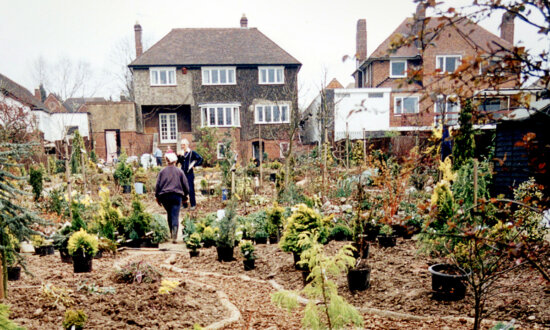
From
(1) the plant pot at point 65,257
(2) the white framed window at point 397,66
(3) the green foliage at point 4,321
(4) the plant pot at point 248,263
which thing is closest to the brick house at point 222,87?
(2) the white framed window at point 397,66

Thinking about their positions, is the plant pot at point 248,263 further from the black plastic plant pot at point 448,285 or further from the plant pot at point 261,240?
the black plastic plant pot at point 448,285

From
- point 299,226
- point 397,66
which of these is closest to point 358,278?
point 299,226

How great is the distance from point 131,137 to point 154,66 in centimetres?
560

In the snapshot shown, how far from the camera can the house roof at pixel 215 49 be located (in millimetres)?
27297

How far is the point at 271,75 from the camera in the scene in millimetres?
27750

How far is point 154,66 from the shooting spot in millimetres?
26859

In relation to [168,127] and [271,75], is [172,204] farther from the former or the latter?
[168,127]

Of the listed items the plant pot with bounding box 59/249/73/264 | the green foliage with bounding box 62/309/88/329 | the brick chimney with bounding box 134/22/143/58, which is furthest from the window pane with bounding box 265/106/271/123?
the green foliage with bounding box 62/309/88/329

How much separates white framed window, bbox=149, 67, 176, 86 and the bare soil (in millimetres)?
23419

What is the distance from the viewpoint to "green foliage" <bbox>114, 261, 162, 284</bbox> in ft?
14.6

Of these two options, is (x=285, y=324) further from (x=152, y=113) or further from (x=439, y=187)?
(x=152, y=113)

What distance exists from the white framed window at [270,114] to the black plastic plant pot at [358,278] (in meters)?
23.5

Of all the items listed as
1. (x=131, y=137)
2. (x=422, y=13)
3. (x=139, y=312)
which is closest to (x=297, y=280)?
(x=139, y=312)

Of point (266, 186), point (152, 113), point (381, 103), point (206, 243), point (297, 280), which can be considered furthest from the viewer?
point (152, 113)
